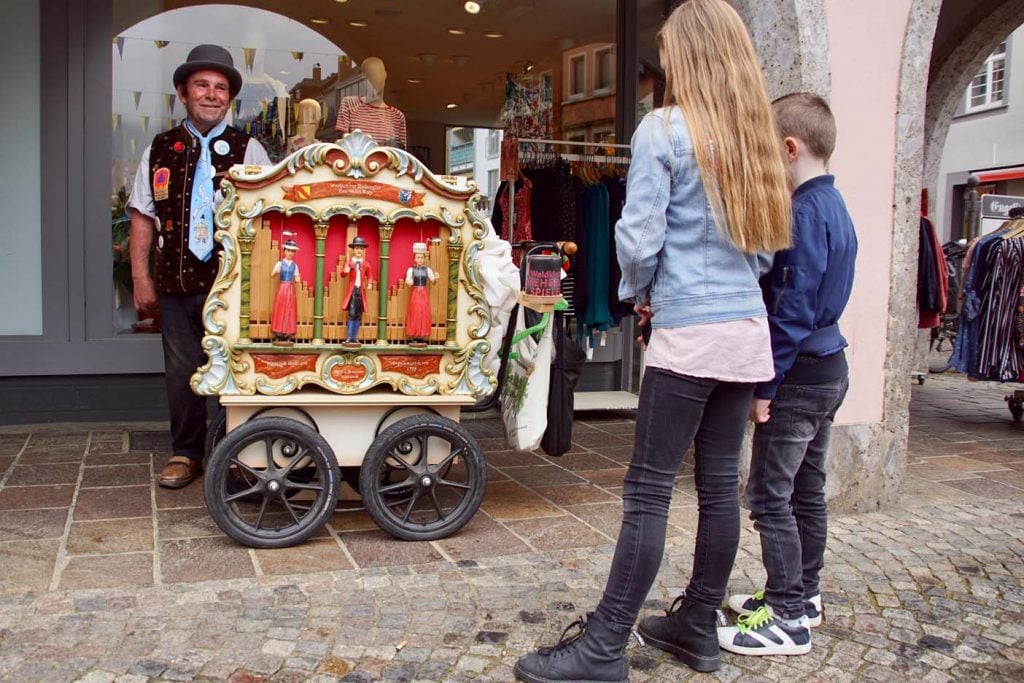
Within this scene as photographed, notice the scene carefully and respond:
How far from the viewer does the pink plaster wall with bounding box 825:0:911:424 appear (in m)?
4.74

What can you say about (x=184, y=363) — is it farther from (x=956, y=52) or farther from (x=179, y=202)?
(x=956, y=52)

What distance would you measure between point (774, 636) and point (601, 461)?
269 cm

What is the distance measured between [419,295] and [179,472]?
5.83ft

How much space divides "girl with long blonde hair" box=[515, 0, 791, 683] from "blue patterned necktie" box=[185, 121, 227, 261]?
2610 mm

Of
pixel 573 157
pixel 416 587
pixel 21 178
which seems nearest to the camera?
pixel 416 587

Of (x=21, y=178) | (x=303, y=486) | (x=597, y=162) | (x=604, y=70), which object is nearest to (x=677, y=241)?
(x=303, y=486)

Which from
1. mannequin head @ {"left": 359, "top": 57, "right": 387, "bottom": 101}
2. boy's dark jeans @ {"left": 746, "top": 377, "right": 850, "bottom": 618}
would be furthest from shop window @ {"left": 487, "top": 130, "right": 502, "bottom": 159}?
boy's dark jeans @ {"left": 746, "top": 377, "right": 850, "bottom": 618}

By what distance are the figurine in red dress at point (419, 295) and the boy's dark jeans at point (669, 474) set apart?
1.37m

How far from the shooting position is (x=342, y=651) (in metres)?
3.11

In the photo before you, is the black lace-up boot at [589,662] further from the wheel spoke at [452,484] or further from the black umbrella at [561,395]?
the black umbrella at [561,395]

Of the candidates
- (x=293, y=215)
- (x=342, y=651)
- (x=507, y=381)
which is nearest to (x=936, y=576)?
(x=507, y=381)

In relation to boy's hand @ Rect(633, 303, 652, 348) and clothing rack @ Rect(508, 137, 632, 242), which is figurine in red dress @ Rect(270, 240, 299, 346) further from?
clothing rack @ Rect(508, 137, 632, 242)

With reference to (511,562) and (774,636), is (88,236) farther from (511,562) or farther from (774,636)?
(774,636)

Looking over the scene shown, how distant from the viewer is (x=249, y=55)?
731 centimetres
